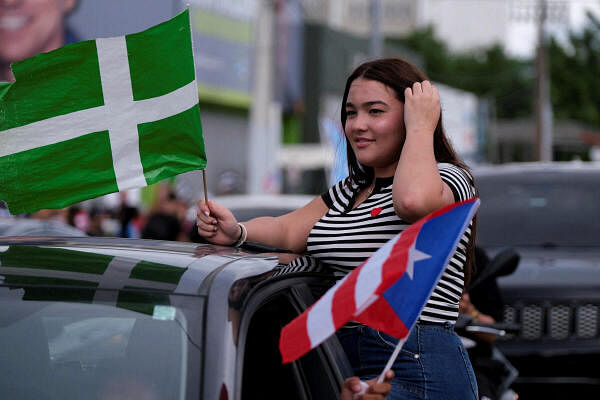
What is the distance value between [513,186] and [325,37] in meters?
36.2

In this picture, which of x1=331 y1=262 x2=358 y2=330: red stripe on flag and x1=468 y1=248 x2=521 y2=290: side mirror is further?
x1=468 y1=248 x2=521 y2=290: side mirror

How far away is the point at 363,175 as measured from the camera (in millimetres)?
3932

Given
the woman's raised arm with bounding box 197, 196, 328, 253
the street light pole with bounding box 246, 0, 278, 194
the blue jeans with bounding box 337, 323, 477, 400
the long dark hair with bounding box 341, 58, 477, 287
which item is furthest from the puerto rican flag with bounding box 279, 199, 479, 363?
the street light pole with bounding box 246, 0, 278, 194

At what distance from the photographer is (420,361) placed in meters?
3.33

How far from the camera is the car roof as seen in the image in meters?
2.92

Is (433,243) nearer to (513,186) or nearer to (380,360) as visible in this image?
(380,360)

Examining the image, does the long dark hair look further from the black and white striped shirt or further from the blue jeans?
the blue jeans

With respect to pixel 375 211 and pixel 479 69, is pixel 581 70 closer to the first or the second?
pixel 479 69

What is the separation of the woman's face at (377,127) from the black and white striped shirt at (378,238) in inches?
4.0

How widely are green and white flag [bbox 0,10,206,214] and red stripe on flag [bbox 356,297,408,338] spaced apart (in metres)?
1.13

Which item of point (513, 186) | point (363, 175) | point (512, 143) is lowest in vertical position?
point (512, 143)

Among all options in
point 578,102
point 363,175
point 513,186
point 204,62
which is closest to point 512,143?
→ point 578,102

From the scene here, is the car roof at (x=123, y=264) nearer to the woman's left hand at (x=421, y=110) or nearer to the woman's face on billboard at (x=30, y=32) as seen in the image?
the woman's left hand at (x=421, y=110)

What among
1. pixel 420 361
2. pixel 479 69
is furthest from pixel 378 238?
pixel 479 69
